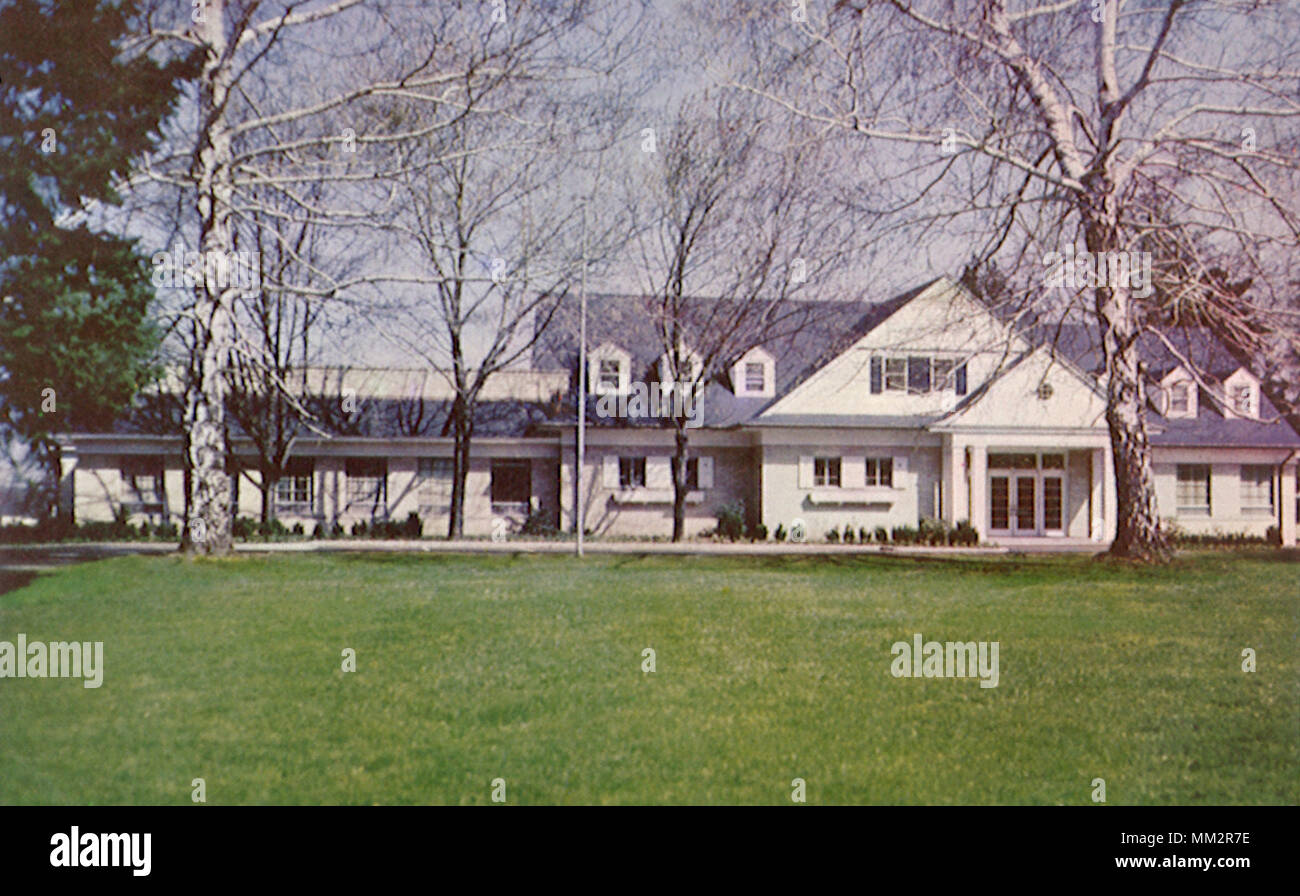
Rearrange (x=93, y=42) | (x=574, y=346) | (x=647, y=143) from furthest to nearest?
(x=574, y=346) → (x=647, y=143) → (x=93, y=42)

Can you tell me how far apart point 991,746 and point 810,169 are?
465cm

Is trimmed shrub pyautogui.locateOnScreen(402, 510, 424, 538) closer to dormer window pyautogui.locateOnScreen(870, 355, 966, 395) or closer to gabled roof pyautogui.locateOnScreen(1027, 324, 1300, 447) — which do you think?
dormer window pyautogui.locateOnScreen(870, 355, 966, 395)

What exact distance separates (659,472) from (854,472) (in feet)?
Result: 11.3

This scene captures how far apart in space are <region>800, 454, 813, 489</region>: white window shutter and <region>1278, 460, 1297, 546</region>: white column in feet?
12.2

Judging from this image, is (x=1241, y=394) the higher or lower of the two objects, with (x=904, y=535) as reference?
higher

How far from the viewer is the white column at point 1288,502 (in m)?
6.95

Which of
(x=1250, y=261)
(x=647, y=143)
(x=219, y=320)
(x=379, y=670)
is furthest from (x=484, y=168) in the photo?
(x=1250, y=261)

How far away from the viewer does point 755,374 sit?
8203mm

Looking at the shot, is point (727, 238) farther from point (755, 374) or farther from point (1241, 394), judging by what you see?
point (1241, 394)

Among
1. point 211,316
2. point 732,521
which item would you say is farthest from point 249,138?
point 732,521

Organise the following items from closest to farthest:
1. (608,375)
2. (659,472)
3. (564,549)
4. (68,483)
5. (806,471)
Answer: (68,483), (806,471), (659,472), (564,549), (608,375)

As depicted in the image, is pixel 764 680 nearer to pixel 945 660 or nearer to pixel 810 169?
pixel 945 660

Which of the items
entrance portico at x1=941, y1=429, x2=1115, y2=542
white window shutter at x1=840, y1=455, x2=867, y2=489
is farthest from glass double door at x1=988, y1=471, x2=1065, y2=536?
white window shutter at x1=840, y1=455, x2=867, y2=489

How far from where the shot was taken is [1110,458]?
7484 millimetres
